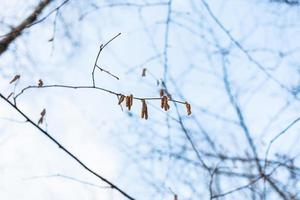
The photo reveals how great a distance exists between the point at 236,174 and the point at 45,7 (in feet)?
7.94

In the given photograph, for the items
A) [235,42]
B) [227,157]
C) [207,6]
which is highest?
[207,6]

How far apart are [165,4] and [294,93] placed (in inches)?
58.2

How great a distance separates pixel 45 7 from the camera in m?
3.98

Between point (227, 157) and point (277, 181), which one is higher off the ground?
point (227, 157)

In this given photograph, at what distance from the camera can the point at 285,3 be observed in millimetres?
3918

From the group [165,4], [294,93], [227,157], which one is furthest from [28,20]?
[294,93]

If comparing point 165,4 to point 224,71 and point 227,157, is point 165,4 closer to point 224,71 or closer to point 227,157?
point 224,71

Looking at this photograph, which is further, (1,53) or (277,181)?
(1,53)

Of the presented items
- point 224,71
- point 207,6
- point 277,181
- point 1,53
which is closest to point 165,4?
point 207,6

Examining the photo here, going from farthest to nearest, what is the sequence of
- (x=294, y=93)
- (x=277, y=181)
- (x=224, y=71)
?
(x=224, y=71)
(x=294, y=93)
(x=277, y=181)

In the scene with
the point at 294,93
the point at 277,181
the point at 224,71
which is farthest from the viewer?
the point at 224,71

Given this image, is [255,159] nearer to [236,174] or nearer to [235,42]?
[236,174]

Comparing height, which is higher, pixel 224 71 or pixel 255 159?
pixel 224 71

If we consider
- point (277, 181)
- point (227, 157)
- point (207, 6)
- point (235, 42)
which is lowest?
A: point (277, 181)
